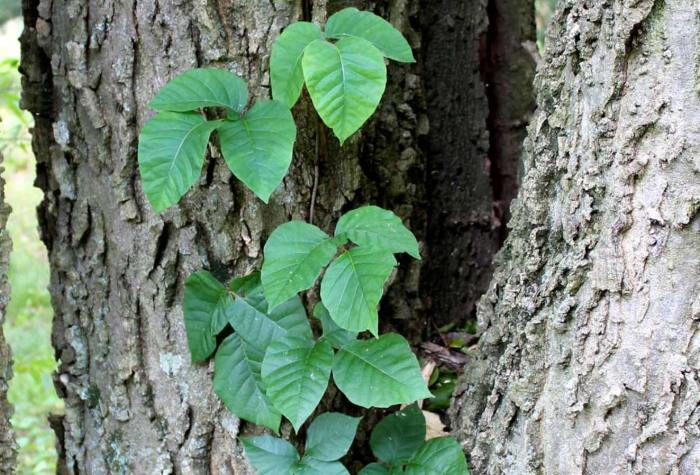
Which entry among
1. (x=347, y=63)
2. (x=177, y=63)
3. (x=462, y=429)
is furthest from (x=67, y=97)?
(x=462, y=429)

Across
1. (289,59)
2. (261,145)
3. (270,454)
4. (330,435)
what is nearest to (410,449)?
(330,435)

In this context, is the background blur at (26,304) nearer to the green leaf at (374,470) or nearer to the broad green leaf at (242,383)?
the broad green leaf at (242,383)

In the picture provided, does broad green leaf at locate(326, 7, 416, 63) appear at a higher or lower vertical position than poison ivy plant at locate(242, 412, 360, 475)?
higher

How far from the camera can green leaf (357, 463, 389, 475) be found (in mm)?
1536

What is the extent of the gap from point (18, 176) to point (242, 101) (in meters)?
5.75

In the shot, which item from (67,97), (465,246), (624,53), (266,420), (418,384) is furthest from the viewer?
(465,246)

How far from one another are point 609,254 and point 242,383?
0.75 m

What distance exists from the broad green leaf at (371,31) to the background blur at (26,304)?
1.38 meters

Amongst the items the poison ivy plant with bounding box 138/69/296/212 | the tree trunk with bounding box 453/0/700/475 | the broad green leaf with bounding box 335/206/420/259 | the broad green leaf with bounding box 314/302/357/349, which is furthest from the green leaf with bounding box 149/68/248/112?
the tree trunk with bounding box 453/0/700/475

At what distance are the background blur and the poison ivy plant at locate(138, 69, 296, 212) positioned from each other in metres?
1.21

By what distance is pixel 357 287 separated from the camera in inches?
51.4

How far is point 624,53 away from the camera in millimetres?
1208

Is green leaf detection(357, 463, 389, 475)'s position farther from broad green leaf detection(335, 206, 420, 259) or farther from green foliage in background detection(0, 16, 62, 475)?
green foliage in background detection(0, 16, 62, 475)

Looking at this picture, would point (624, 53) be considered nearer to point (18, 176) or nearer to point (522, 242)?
point (522, 242)
